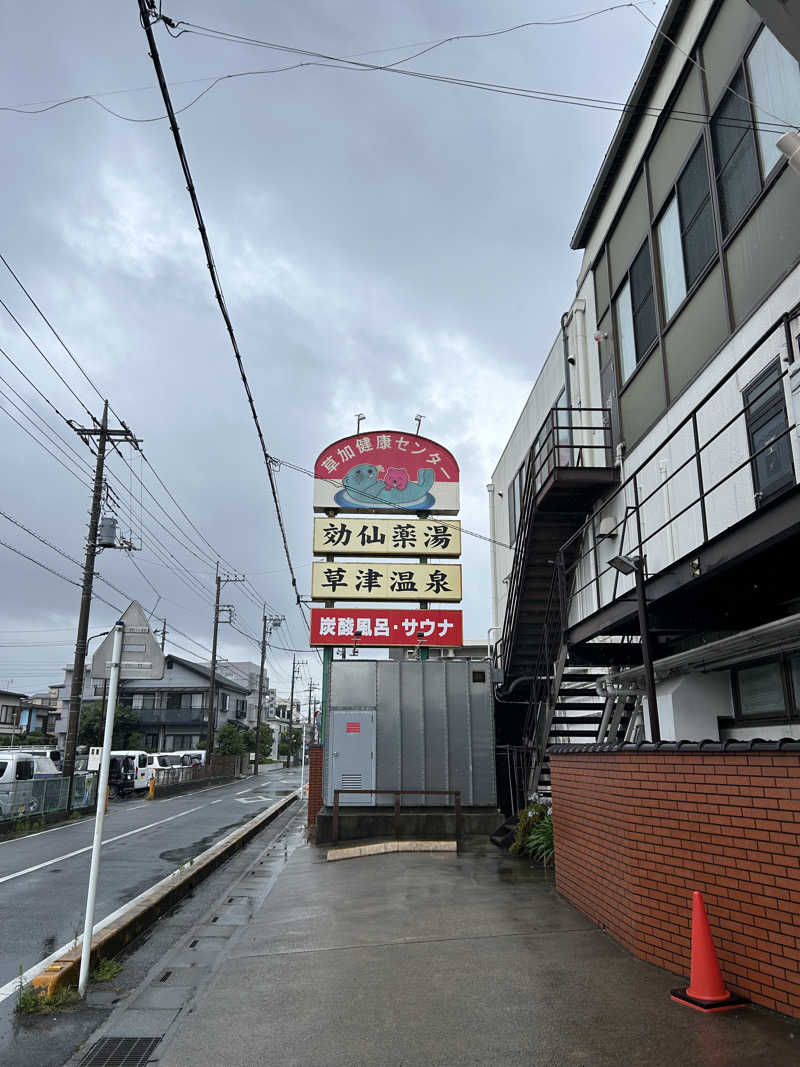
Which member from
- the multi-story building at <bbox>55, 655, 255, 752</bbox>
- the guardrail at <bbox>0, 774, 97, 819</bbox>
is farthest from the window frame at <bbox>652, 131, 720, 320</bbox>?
the multi-story building at <bbox>55, 655, 255, 752</bbox>

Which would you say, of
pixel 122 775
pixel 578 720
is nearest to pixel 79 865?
pixel 578 720

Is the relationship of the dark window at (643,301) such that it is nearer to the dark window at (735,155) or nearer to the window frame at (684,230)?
the window frame at (684,230)

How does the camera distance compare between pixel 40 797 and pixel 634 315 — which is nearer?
pixel 634 315

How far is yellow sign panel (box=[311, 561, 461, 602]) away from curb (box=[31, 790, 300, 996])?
5.70m

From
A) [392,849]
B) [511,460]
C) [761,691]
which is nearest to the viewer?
[761,691]

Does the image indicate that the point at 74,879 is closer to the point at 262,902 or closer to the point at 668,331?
the point at 262,902

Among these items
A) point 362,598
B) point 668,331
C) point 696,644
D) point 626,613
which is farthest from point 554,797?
point 362,598

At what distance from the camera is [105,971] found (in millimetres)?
6223

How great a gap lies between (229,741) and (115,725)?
8488 millimetres

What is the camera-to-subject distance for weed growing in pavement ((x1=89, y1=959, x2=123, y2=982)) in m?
6.11

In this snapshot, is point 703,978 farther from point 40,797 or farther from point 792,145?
point 40,797

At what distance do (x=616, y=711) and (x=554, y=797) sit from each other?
333 centimetres

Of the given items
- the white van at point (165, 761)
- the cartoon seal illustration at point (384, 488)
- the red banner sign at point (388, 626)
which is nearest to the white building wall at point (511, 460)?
the cartoon seal illustration at point (384, 488)

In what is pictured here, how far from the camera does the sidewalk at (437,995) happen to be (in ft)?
13.8
